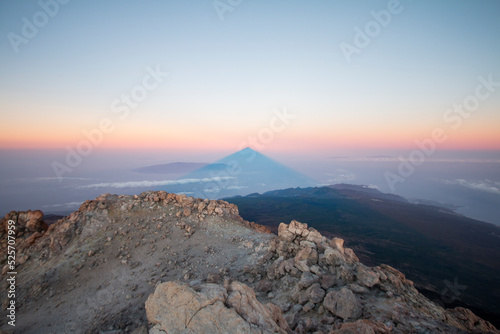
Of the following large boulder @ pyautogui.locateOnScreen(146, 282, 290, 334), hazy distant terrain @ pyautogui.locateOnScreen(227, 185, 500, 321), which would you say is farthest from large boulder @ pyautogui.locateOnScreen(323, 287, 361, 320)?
hazy distant terrain @ pyautogui.locateOnScreen(227, 185, 500, 321)

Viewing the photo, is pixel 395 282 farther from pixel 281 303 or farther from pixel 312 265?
pixel 281 303

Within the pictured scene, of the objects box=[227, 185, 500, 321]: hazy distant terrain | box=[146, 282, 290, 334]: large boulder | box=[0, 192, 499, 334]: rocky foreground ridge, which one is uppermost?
box=[146, 282, 290, 334]: large boulder

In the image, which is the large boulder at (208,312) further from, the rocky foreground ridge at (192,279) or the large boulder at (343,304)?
the large boulder at (343,304)

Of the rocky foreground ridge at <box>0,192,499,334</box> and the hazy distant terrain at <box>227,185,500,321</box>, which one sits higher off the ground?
the rocky foreground ridge at <box>0,192,499,334</box>

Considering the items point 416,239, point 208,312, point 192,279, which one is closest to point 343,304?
point 208,312

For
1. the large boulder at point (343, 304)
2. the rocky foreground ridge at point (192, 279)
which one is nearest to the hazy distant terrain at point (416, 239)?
the rocky foreground ridge at point (192, 279)

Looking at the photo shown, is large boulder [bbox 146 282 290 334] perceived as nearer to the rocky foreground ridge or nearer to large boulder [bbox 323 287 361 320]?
the rocky foreground ridge
